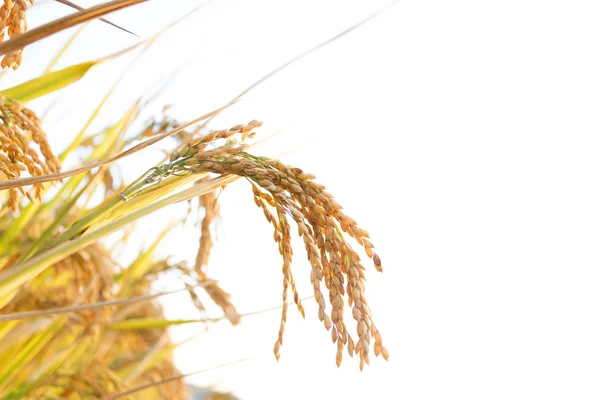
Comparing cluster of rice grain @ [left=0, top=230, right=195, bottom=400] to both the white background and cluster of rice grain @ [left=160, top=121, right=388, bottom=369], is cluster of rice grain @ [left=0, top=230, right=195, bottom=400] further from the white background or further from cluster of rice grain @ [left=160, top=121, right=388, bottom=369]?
cluster of rice grain @ [left=160, top=121, right=388, bottom=369]

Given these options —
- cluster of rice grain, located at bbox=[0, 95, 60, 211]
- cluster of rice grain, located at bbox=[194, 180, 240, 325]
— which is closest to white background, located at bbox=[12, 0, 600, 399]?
cluster of rice grain, located at bbox=[194, 180, 240, 325]

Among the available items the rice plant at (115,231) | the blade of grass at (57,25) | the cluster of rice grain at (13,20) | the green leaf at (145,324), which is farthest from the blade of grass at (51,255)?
the green leaf at (145,324)

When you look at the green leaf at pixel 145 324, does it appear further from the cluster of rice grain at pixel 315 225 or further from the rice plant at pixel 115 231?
the cluster of rice grain at pixel 315 225

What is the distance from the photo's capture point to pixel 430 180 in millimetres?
4883

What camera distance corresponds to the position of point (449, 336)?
4711 mm

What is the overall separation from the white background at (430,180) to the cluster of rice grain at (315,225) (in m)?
0.47

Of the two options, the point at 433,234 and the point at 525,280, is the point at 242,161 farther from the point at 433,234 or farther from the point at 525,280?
the point at 525,280

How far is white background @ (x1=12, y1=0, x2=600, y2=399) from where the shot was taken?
1.68m

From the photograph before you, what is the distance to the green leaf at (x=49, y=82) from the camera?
75 centimetres

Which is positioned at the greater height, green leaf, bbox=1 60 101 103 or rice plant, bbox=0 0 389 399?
green leaf, bbox=1 60 101 103

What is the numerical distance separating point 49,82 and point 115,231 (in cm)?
25

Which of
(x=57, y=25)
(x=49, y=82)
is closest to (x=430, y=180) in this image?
(x=49, y=82)

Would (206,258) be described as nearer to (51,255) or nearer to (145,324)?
(145,324)

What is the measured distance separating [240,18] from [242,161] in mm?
1466
